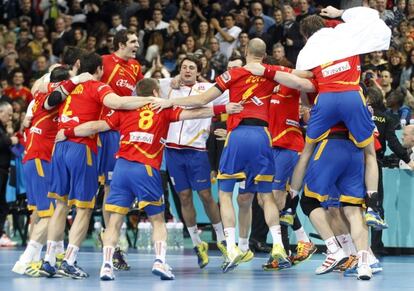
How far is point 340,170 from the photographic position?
41.3 feet

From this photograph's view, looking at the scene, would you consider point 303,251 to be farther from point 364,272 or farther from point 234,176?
point 364,272

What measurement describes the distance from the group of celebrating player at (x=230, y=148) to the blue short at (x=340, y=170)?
0.04ft

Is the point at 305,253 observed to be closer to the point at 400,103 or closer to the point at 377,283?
the point at 377,283

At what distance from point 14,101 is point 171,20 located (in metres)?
4.80

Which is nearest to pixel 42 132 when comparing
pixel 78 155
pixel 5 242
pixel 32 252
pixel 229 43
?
pixel 78 155

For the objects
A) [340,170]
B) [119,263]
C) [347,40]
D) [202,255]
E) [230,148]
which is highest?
[347,40]

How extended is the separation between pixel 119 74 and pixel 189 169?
1556 mm

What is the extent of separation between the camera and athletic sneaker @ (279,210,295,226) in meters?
14.5

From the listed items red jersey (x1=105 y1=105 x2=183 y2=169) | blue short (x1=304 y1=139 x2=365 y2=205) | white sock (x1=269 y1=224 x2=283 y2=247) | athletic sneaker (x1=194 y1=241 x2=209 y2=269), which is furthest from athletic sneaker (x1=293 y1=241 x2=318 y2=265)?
red jersey (x1=105 y1=105 x2=183 y2=169)

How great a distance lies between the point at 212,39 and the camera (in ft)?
74.0

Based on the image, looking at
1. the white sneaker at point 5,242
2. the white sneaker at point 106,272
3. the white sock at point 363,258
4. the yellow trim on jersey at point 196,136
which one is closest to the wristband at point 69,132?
the white sneaker at point 106,272

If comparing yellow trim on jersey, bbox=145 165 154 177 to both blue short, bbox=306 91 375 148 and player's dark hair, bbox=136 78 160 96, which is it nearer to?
player's dark hair, bbox=136 78 160 96

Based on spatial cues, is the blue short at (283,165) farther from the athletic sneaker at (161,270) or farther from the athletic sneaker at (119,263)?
the athletic sneaker at (161,270)

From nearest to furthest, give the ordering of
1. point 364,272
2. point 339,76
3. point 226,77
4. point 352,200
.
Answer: point 364,272
point 352,200
point 339,76
point 226,77
